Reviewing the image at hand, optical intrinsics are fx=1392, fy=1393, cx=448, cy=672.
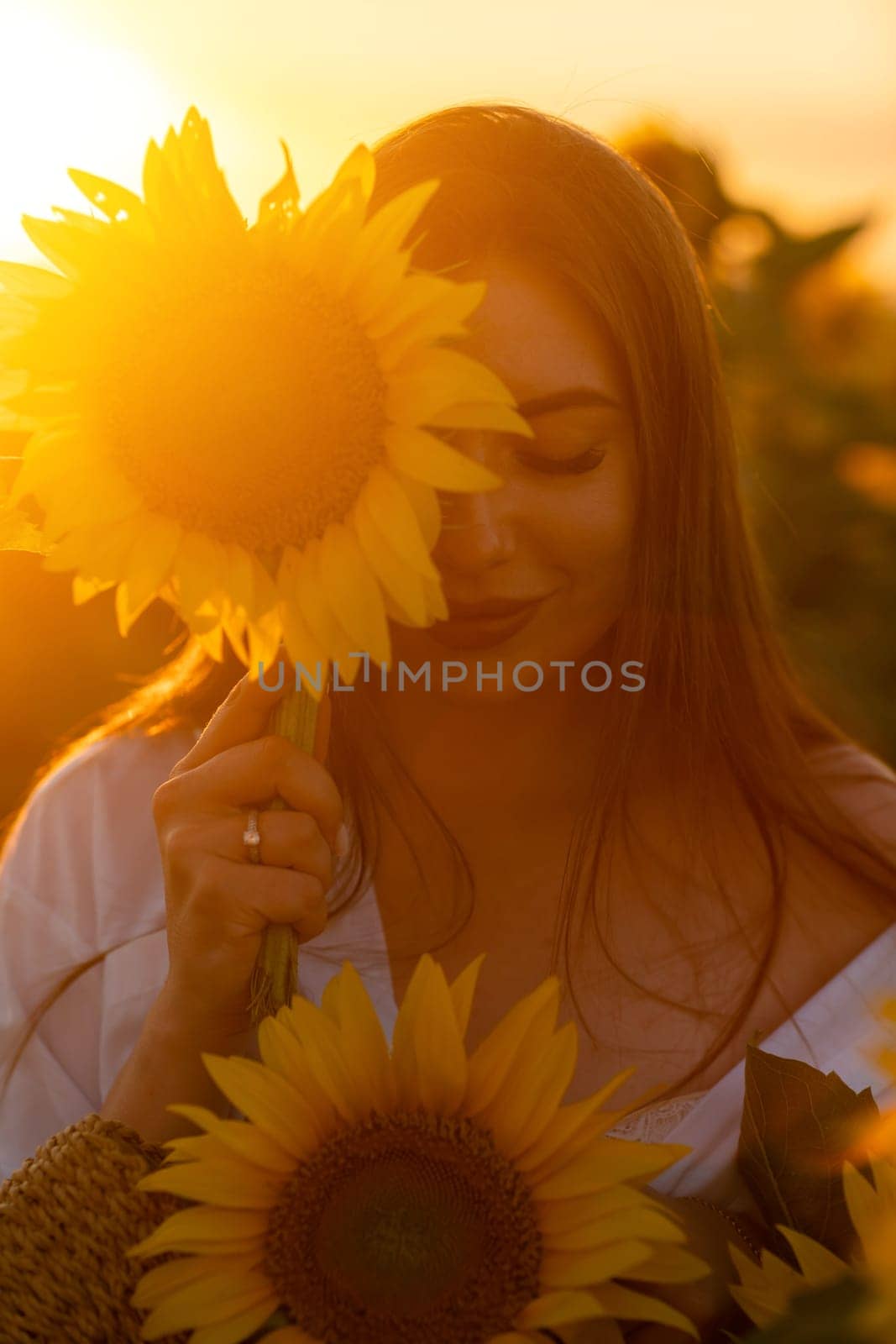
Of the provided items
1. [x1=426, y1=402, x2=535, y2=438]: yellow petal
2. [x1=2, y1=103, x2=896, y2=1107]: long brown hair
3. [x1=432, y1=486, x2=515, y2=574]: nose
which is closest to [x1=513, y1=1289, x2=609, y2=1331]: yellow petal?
[x1=426, y1=402, x2=535, y2=438]: yellow petal

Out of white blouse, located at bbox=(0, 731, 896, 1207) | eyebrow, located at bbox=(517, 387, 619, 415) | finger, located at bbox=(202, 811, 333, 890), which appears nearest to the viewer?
finger, located at bbox=(202, 811, 333, 890)

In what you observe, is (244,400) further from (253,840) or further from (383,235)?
(253,840)

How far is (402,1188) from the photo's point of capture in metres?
0.75

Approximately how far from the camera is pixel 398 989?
5.02 feet

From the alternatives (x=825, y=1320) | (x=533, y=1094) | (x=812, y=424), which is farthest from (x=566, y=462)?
(x=812, y=424)

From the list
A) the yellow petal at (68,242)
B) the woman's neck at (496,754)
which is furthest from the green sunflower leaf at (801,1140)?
the woman's neck at (496,754)

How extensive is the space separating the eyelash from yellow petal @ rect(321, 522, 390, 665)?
19.8 inches

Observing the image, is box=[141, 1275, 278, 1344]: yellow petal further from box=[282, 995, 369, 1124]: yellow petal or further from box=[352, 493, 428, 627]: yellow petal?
box=[352, 493, 428, 627]: yellow petal

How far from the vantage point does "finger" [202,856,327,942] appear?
2.85ft

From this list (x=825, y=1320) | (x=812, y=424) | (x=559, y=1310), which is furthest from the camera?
(x=812, y=424)

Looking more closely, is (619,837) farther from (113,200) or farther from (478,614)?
(113,200)

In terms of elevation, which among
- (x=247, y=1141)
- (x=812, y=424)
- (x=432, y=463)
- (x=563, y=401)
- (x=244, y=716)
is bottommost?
(x=247, y=1141)

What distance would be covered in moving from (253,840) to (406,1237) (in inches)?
10.8

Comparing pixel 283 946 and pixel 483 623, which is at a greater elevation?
pixel 483 623
